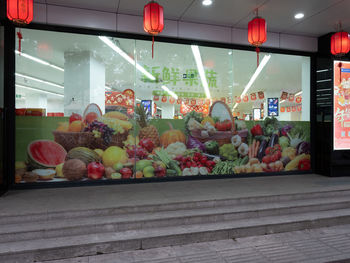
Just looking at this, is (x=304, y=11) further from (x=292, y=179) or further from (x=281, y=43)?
(x=292, y=179)

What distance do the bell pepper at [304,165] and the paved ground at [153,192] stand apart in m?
0.49

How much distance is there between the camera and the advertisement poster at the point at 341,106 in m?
5.54

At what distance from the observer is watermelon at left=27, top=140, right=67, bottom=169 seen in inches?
171

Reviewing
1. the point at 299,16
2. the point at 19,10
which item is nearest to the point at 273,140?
the point at 299,16

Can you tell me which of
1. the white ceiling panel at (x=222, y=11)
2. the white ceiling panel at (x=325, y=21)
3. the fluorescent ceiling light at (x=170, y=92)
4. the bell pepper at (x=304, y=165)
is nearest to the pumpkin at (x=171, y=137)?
the fluorescent ceiling light at (x=170, y=92)

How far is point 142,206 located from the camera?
346 centimetres

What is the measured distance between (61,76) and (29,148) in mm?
1352

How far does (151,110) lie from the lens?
486 cm

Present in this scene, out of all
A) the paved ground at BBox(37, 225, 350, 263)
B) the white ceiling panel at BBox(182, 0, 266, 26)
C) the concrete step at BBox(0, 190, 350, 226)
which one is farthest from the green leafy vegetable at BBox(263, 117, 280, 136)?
the paved ground at BBox(37, 225, 350, 263)

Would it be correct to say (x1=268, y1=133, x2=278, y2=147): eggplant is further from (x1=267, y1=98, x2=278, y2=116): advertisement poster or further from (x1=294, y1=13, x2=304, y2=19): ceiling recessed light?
(x1=294, y1=13, x2=304, y2=19): ceiling recessed light

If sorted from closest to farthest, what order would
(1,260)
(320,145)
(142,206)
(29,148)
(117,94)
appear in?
(1,260) < (142,206) < (29,148) < (117,94) < (320,145)

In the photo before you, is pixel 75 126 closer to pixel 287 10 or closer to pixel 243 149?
pixel 243 149

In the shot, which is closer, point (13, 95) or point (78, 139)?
point (13, 95)

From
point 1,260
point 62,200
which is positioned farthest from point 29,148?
point 1,260
